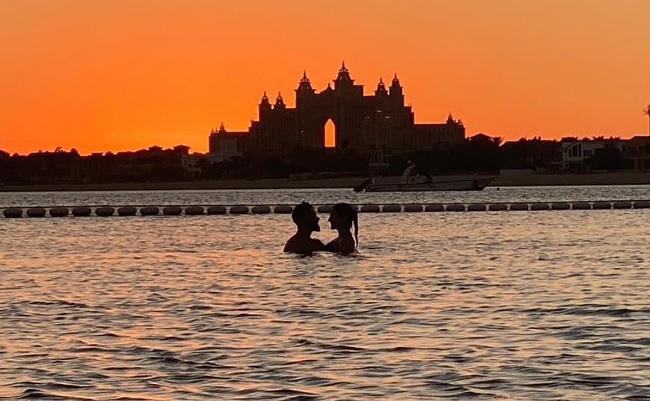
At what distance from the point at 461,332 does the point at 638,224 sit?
4844 centimetres

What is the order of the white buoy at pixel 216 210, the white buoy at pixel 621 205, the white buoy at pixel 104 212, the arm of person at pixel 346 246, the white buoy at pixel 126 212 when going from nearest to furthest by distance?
the arm of person at pixel 346 246 → the white buoy at pixel 621 205 → the white buoy at pixel 216 210 → the white buoy at pixel 126 212 → the white buoy at pixel 104 212

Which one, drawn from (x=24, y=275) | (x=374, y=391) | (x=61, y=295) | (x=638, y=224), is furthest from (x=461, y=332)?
(x=638, y=224)

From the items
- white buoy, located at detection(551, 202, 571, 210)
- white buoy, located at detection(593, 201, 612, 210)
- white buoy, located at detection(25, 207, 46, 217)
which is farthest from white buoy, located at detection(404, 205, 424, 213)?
white buoy, located at detection(25, 207, 46, 217)

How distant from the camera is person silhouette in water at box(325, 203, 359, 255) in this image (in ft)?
123

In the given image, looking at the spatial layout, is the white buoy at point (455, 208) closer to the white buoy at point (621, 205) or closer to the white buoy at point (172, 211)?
the white buoy at point (621, 205)

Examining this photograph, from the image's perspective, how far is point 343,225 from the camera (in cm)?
3856

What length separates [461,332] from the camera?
69.1 feet

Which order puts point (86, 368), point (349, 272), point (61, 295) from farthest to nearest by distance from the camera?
point (349, 272) → point (61, 295) → point (86, 368)

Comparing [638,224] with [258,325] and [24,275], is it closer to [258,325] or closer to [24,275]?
[24,275]

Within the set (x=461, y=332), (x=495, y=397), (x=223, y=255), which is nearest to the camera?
(x=495, y=397)

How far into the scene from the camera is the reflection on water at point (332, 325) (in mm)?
16594

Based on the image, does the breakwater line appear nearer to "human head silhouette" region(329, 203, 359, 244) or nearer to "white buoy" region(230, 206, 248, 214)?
"white buoy" region(230, 206, 248, 214)

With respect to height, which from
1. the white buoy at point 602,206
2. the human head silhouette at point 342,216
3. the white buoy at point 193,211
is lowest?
the white buoy at point 602,206

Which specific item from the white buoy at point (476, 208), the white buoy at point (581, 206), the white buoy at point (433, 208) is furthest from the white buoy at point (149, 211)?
Result: the white buoy at point (581, 206)
